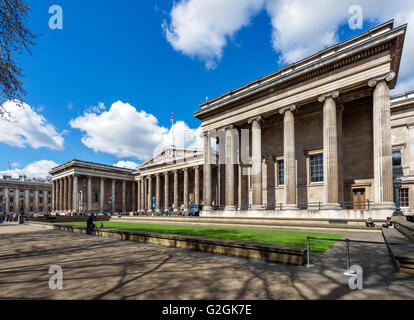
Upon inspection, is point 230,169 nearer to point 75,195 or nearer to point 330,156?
point 330,156

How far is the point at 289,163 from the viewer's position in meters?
23.0

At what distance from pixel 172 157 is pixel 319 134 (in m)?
38.6

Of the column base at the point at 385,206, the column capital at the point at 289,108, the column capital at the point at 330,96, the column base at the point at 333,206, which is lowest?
the column base at the point at 333,206

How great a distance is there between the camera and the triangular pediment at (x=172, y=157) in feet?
176

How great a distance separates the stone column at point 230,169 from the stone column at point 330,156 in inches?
409

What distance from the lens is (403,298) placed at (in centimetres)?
455

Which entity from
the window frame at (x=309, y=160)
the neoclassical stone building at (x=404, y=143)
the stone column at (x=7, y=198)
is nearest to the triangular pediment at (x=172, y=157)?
the window frame at (x=309, y=160)

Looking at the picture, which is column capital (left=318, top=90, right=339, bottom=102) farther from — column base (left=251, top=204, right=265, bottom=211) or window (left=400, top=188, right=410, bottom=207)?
window (left=400, top=188, right=410, bottom=207)

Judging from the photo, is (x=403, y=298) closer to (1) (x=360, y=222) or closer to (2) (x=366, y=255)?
(2) (x=366, y=255)

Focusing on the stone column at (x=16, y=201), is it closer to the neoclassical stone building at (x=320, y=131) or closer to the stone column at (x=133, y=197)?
the stone column at (x=133, y=197)

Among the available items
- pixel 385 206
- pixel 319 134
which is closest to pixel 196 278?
pixel 385 206

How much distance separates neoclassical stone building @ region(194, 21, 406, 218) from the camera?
1828 centimetres
